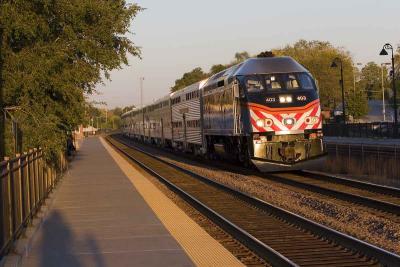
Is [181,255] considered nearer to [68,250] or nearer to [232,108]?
[68,250]

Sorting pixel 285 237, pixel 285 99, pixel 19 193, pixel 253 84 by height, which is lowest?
pixel 285 237

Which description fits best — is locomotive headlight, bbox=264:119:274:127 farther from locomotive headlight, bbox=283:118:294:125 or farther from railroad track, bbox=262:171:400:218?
railroad track, bbox=262:171:400:218

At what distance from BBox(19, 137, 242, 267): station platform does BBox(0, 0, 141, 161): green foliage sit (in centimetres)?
210

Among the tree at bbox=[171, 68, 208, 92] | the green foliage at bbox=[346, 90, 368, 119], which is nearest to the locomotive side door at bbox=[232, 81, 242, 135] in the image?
the green foliage at bbox=[346, 90, 368, 119]

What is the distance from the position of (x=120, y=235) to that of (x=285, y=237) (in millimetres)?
2737

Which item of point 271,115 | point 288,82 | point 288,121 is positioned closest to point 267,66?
point 288,82

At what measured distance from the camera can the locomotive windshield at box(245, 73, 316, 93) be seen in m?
20.7

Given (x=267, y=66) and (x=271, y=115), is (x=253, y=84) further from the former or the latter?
(x=271, y=115)

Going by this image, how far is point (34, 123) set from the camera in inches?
617

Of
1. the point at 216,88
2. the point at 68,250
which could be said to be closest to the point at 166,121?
the point at 216,88

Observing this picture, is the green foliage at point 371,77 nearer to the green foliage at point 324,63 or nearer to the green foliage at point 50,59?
the green foliage at point 324,63

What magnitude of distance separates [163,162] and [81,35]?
16.1 meters

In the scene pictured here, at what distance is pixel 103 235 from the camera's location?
35.1ft

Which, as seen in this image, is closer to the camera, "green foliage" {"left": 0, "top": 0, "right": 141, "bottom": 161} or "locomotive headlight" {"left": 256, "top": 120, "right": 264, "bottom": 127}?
"green foliage" {"left": 0, "top": 0, "right": 141, "bottom": 161}
